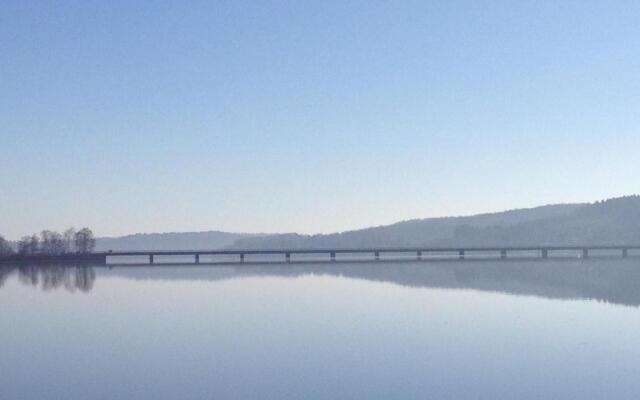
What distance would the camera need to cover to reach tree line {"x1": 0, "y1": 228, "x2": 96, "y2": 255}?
4887 inches

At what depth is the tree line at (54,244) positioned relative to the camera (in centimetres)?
12412

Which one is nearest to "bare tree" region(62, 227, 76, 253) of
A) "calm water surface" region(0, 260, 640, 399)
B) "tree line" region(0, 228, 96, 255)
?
"tree line" region(0, 228, 96, 255)

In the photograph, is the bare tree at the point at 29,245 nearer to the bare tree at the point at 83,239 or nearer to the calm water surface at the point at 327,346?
the bare tree at the point at 83,239

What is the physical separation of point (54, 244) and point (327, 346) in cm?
11662

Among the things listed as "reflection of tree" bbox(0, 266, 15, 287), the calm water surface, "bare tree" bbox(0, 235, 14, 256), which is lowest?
the calm water surface

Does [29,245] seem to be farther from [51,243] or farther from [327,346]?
[327,346]

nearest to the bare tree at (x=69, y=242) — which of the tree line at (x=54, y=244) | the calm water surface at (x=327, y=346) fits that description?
the tree line at (x=54, y=244)

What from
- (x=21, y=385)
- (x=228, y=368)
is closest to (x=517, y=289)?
(x=228, y=368)

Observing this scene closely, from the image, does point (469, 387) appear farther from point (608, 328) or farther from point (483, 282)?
point (483, 282)

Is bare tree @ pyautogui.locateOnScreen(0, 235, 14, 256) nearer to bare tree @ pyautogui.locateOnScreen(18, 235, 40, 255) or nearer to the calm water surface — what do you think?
bare tree @ pyautogui.locateOnScreen(18, 235, 40, 255)

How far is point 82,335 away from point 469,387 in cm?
1583

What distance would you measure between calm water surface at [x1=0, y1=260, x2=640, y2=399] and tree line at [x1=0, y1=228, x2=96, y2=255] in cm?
8729

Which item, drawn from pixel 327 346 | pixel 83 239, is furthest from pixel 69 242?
pixel 327 346

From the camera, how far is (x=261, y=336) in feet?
83.4
